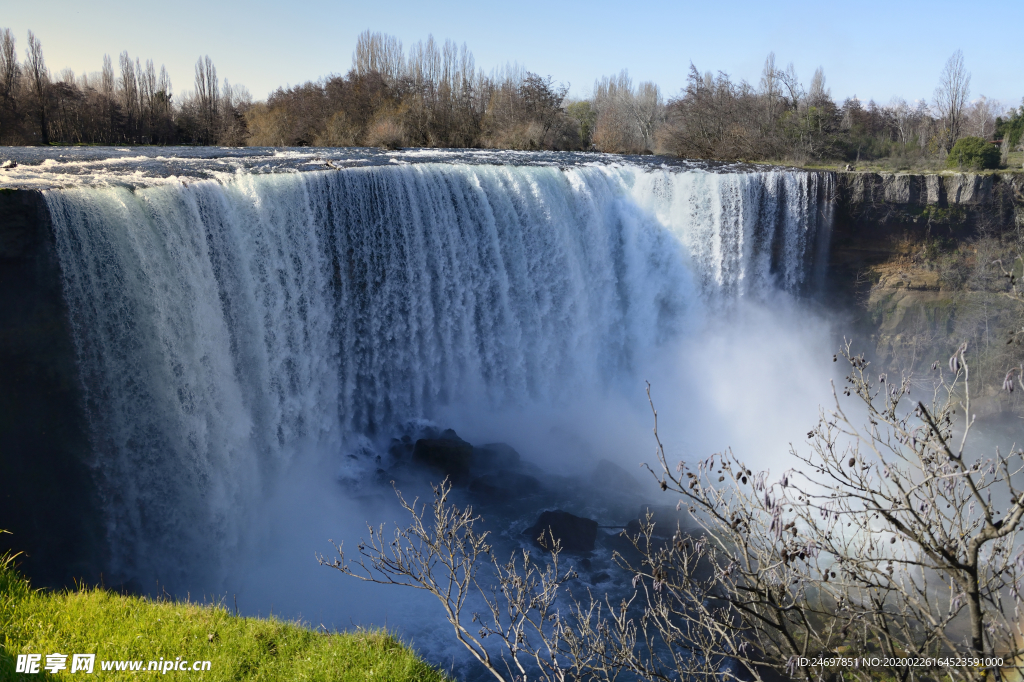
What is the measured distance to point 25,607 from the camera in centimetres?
441

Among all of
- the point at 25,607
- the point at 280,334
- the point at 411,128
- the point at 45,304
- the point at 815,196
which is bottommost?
the point at 25,607

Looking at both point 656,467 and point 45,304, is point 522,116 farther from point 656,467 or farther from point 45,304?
point 45,304

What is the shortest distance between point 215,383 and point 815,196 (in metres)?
14.7

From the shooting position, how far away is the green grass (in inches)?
165

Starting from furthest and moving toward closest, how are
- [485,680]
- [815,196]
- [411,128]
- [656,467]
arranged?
[411,128]
[815,196]
[656,467]
[485,680]

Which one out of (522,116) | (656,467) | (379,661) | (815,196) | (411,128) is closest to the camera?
(379,661)

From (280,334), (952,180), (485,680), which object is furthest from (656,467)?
(952,180)

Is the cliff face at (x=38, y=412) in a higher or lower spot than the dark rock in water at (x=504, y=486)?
higher

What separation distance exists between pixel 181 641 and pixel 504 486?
744cm

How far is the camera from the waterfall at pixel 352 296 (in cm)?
829

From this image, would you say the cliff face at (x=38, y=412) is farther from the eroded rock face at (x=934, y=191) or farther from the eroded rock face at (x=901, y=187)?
the eroded rock face at (x=934, y=191)

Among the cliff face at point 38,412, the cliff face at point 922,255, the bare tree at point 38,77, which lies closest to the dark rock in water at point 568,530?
the cliff face at point 38,412

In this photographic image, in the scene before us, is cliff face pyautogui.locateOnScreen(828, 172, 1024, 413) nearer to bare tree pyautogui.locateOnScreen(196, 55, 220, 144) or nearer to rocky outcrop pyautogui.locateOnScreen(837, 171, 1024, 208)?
rocky outcrop pyautogui.locateOnScreen(837, 171, 1024, 208)

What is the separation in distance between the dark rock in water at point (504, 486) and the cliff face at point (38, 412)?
5684mm
